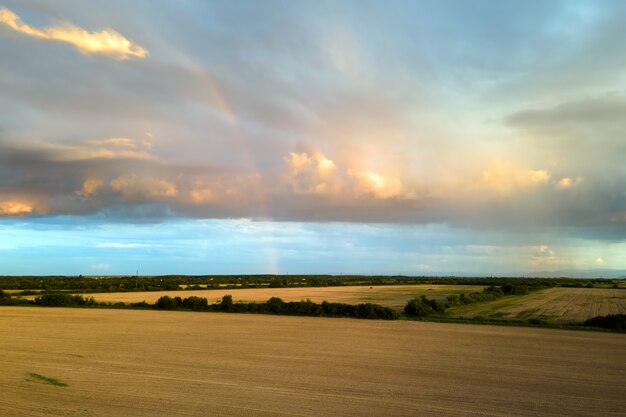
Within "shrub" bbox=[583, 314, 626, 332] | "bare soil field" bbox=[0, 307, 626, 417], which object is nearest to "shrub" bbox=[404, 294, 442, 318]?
"bare soil field" bbox=[0, 307, 626, 417]

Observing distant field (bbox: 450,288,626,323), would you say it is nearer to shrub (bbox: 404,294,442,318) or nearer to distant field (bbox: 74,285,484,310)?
shrub (bbox: 404,294,442,318)

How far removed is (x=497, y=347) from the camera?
24750mm

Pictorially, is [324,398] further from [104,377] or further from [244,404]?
[104,377]

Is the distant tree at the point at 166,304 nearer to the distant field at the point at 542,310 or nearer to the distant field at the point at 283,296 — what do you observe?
the distant field at the point at 283,296

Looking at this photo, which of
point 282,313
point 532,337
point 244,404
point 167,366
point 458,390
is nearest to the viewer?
point 244,404

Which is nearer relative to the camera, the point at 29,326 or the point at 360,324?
the point at 29,326

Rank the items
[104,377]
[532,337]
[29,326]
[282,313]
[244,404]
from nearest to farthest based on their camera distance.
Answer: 1. [244,404]
2. [104,377]
3. [532,337]
4. [29,326]
5. [282,313]

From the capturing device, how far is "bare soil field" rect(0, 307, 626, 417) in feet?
41.4

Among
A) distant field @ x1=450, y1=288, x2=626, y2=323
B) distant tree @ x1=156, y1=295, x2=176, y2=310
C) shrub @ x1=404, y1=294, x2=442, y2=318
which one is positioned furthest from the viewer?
distant tree @ x1=156, y1=295, x2=176, y2=310

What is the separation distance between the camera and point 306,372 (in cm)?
1727

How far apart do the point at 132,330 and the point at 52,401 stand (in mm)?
18325

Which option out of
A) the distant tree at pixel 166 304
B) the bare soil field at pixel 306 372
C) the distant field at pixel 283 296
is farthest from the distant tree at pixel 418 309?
the distant tree at pixel 166 304

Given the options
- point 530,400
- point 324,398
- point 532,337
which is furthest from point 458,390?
point 532,337

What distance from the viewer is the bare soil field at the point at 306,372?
12.6 metres
